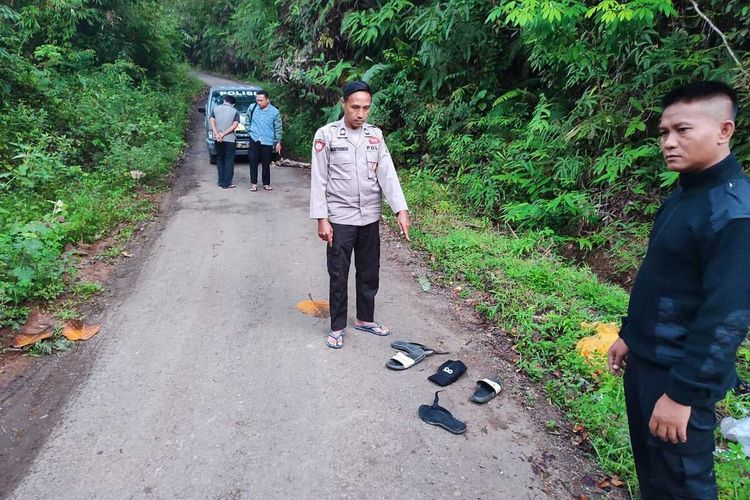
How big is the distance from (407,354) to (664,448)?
2381 mm

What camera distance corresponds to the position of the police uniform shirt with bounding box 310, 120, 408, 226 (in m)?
4.00

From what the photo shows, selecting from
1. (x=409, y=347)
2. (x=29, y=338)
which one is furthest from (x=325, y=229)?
(x=29, y=338)

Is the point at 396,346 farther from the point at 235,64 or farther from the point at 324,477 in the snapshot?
the point at 235,64

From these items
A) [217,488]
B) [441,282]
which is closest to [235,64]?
[441,282]

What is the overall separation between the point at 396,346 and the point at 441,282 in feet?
5.23

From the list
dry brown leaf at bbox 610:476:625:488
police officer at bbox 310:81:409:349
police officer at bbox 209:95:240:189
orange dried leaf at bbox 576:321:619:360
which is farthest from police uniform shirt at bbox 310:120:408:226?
police officer at bbox 209:95:240:189

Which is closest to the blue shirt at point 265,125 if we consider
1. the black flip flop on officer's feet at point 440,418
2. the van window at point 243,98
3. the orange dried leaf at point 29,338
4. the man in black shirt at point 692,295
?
the van window at point 243,98

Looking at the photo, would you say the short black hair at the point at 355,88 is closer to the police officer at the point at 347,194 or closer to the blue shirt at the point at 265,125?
the police officer at the point at 347,194

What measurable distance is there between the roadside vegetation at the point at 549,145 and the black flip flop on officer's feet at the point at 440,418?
0.78 metres

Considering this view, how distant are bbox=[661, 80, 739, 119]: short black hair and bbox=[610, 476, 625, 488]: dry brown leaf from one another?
6.91 ft

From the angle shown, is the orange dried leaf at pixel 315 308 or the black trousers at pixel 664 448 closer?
the black trousers at pixel 664 448

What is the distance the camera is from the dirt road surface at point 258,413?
279cm

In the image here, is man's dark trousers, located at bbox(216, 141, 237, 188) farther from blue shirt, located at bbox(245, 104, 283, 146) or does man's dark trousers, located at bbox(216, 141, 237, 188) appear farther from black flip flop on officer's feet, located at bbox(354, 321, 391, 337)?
black flip flop on officer's feet, located at bbox(354, 321, 391, 337)

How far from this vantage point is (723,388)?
164 centimetres
